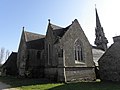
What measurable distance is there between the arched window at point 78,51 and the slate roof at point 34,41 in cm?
1018

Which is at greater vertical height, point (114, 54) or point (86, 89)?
point (114, 54)

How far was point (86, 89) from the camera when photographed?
A: 14.0m

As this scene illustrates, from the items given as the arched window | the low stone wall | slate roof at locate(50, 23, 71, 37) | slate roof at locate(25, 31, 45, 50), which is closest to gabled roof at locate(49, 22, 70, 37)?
slate roof at locate(50, 23, 71, 37)

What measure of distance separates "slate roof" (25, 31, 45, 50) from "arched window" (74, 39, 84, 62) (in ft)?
33.4

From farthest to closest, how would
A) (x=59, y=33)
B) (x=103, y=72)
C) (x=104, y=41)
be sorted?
(x=104, y=41) → (x=59, y=33) → (x=103, y=72)

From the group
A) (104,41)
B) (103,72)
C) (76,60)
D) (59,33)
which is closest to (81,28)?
(59,33)

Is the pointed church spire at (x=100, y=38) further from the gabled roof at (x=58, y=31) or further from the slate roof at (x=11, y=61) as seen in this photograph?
the slate roof at (x=11, y=61)

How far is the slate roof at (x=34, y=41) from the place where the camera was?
101 ft

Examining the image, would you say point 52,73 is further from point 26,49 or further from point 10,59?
point 10,59

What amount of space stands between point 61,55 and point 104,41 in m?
24.9

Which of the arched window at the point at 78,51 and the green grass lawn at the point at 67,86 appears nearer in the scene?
the green grass lawn at the point at 67,86

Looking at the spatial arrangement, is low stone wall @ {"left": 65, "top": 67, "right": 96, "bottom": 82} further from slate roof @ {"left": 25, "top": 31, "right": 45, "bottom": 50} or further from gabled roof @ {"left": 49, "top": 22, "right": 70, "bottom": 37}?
slate roof @ {"left": 25, "top": 31, "right": 45, "bottom": 50}

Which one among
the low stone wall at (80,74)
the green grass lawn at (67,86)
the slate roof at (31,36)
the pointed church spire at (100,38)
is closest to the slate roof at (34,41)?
the slate roof at (31,36)

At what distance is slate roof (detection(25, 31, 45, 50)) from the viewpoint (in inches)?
1212
